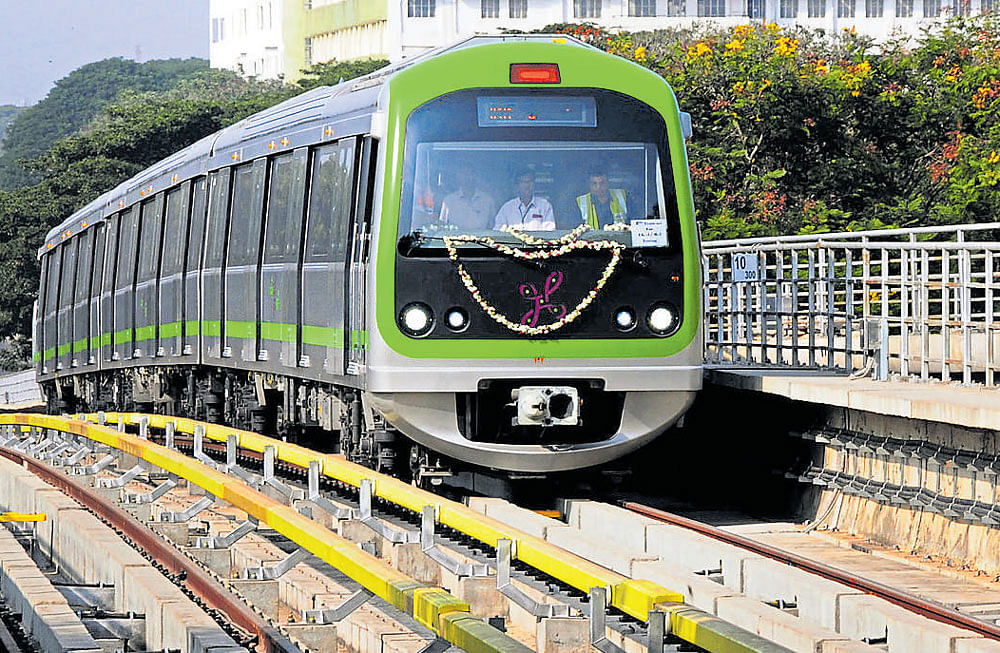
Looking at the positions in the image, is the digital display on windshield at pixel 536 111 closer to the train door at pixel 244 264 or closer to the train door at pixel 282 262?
the train door at pixel 282 262

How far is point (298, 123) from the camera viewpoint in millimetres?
15211

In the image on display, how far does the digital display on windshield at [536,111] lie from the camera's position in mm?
12609

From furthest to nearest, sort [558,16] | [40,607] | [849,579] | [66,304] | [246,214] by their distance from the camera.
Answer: [558,16], [66,304], [246,214], [849,579], [40,607]

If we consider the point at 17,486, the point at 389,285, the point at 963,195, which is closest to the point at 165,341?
the point at 17,486

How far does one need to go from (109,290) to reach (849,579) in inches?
601

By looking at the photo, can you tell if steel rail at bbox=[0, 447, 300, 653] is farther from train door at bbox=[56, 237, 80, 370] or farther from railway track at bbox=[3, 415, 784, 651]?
train door at bbox=[56, 237, 80, 370]

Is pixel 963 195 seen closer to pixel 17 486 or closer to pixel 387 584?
pixel 17 486

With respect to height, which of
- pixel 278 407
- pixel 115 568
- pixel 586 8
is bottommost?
pixel 115 568

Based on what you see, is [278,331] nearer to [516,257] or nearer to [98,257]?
[516,257]

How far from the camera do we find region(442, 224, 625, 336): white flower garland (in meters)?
12.4

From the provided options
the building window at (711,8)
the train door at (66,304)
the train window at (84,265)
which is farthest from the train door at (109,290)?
the building window at (711,8)

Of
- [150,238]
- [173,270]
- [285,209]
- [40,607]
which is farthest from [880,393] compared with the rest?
[150,238]

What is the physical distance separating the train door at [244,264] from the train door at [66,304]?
1061cm

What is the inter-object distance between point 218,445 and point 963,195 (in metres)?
18.6
